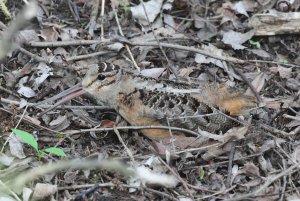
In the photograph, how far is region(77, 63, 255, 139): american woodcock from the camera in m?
4.43

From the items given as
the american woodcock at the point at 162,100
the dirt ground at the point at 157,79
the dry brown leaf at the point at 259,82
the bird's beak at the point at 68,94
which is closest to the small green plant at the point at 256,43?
the dirt ground at the point at 157,79

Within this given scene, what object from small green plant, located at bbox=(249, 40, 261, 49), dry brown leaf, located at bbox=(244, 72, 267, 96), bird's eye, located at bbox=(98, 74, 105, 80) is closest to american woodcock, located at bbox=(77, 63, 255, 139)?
bird's eye, located at bbox=(98, 74, 105, 80)

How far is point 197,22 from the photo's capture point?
5.84m

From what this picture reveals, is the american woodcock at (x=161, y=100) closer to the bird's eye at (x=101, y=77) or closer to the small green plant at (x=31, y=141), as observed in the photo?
the bird's eye at (x=101, y=77)

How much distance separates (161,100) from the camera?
4.44 meters

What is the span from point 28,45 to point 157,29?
133 cm

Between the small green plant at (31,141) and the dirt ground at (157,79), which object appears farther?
the dirt ground at (157,79)

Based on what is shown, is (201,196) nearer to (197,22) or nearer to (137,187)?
(137,187)

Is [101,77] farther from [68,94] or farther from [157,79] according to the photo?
[157,79]

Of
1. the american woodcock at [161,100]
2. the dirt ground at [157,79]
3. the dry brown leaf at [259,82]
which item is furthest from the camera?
the dry brown leaf at [259,82]

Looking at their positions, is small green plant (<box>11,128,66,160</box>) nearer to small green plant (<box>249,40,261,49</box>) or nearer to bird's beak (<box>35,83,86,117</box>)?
bird's beak (<box>35,83,86,117</box>)

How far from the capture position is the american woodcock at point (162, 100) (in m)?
4.43

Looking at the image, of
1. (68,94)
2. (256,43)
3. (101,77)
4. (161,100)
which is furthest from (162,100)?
(256,43)

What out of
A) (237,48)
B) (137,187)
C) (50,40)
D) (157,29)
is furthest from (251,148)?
(50,40)
